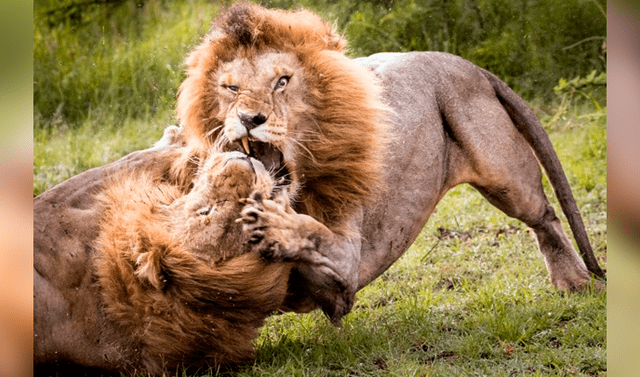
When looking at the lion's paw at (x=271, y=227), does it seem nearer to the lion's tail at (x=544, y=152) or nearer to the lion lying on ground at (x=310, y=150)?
the lion lying on ground at (x=310, y=150)

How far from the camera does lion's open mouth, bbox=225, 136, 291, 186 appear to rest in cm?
213

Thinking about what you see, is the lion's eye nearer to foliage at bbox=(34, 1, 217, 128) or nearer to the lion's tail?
foliage at bbox=(34, 1, 217, 128)

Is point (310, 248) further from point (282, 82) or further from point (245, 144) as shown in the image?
point (282, 82)

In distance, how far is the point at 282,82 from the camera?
217cm

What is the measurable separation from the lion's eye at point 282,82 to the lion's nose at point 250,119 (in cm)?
10

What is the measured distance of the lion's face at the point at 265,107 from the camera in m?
2.11

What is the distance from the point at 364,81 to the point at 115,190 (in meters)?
0.66

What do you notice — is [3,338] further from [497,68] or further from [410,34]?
[497,68]

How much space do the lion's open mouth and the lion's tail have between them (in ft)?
3.08

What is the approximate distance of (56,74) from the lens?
10.0ft

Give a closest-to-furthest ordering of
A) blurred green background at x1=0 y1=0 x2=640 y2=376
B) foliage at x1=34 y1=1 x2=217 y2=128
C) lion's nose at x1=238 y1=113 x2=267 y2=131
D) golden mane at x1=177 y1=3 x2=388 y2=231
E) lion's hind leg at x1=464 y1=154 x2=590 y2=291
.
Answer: blurred green background at x1=0 y1=0 x2=640 y2=376 → lion's nose at x1=238 y1=113 x2=267 y2=131 → golden mane at x1=177 y1=3 x2=388 y2=231 → foliage at x1=34 y1=1 x2=217 y2=128 → lion's hind leg at x1=464 y1=154 x2=590 y2=291

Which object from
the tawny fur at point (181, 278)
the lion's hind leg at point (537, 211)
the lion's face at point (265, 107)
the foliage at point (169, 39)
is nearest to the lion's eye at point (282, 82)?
the lion's face at point (265, 107)

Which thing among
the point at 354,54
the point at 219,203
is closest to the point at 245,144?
the point at 219,203

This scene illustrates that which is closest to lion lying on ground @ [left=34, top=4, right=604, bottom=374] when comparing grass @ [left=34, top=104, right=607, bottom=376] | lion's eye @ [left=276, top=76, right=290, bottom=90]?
lion's eye @ [left=276, top=76, right=290, bottom=90]
